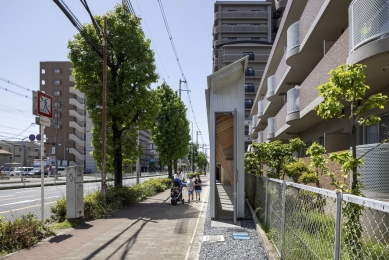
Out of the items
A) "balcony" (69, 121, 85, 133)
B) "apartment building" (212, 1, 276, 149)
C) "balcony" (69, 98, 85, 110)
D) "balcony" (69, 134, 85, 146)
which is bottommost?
"balcony" (69, 134, 85, 146)

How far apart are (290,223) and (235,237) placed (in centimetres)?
336

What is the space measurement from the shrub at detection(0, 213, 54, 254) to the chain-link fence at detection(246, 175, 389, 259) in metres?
5.49

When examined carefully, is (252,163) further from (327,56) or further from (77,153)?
(77,153)

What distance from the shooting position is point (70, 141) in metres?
75.8

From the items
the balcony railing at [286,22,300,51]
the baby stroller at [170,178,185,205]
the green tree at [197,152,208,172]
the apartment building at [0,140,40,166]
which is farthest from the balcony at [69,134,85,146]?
the balcony railing at [286,22,300,51]

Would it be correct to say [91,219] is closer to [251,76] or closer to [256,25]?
[251,76]

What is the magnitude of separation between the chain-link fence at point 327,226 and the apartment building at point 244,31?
5897 cm

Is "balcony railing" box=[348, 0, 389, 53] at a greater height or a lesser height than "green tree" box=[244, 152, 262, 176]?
greater

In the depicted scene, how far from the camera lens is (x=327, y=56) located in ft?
37.9

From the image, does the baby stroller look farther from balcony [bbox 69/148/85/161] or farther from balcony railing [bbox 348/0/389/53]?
balcony [bbox 69/148/85/161]

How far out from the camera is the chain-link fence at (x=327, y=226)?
288 centimetres

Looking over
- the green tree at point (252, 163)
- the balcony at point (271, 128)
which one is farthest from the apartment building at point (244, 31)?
the green tree at point (252, 163)

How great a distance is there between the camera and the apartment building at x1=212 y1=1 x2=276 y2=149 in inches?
2522

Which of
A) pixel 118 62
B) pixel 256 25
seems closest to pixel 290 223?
pixel 118 62
